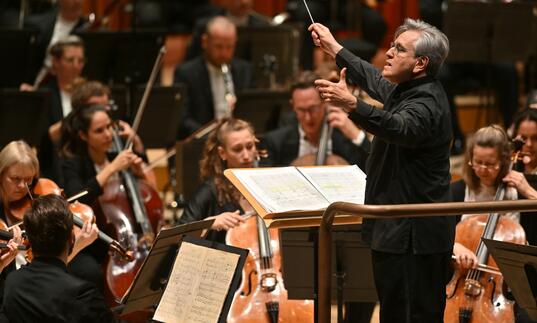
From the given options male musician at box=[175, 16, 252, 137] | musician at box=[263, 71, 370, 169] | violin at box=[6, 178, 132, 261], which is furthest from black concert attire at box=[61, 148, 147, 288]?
male musician at box=[175, 16, 252, 137]

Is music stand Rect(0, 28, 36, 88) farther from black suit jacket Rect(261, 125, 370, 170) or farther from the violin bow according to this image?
black suit jacket Rect(261, 125, 370, 170)

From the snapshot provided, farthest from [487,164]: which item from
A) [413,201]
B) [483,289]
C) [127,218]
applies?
[127,218]

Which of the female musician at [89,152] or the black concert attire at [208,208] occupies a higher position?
the female musician at [89,152]

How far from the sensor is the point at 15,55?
579cm

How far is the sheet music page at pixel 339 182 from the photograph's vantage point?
136 inches

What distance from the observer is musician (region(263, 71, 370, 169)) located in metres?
5.12

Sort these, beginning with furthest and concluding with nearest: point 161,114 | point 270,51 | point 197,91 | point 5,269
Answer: point 270,51, point 197,91, point 161,114, point 5,269

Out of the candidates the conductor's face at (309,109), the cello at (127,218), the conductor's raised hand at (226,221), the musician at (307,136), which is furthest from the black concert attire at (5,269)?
the conductor's face at (309,109)

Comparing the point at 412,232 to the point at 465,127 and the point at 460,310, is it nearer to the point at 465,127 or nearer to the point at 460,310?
the point at 460,310

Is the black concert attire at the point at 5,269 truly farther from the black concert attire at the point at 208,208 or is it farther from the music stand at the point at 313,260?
the music stand at the point at 313,260

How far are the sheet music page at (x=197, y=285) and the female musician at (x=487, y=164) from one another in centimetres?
108

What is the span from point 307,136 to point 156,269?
1781 mm

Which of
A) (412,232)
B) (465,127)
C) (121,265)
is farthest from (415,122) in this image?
(465,127)

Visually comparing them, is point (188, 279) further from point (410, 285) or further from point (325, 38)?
point (325, 38)
